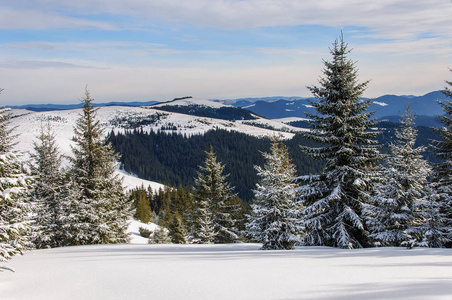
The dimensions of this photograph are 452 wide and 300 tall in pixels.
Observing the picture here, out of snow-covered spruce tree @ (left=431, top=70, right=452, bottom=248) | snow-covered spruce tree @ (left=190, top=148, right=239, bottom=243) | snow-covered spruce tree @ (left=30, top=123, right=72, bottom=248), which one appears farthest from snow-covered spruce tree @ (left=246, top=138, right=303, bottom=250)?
snow-covered spruce tree @ (left=30, top=123, right=72, bottom=248)

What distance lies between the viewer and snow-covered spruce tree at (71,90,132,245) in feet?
65.0

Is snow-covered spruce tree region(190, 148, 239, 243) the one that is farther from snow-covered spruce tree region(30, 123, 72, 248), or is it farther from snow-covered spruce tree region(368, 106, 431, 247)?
snow-covered spruce tree region(368, 106, 431, 247)

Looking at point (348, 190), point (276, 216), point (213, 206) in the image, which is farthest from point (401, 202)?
point (213, 206)

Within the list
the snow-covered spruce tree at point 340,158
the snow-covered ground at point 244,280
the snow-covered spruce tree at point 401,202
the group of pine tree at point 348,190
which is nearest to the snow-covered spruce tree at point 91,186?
the group of pine tree at point 348,190

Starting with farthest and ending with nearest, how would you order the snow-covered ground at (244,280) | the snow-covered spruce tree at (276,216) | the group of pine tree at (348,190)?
the group of pine tree at (348,190)
the snow-covered spruce tree at (276,216)
the snow-covered ground at (244,280)

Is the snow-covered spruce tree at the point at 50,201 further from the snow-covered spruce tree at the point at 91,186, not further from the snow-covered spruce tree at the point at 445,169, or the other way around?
the snow-covered spruce tree at the point at 445,169

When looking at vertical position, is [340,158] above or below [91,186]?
above

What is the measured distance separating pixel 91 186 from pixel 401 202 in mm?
21042

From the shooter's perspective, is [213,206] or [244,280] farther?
[213,206]

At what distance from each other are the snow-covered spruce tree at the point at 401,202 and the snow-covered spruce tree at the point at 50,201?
782 inches

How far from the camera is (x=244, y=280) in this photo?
6.57m

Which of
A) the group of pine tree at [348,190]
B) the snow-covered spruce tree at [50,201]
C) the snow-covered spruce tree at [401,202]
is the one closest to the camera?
the group of pine tree at [348,190]

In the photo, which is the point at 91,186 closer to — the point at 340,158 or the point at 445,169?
the point at 340,158

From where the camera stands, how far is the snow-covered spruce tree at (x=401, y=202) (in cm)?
1390
